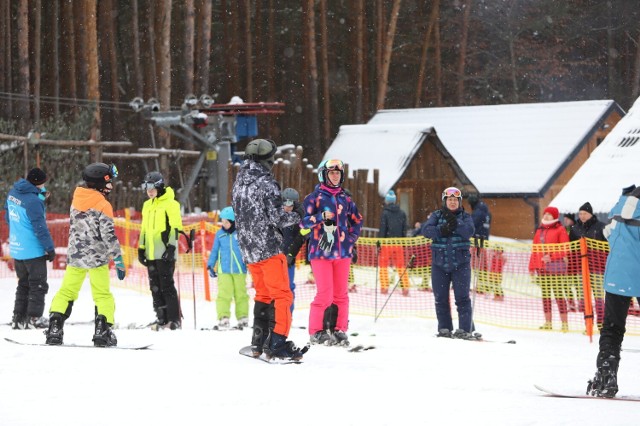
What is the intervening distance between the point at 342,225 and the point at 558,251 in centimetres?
417

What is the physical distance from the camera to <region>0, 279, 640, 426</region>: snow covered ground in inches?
262

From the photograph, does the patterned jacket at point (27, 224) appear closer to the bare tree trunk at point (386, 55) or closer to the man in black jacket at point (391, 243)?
the man in black jacket at point (391, 243)

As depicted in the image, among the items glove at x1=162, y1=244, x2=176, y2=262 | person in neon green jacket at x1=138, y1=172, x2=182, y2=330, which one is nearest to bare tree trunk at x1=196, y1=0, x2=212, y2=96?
person in neon green jacket at x1=138, y1=172, x2=182, y2=330

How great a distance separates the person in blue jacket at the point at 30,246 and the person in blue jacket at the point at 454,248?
12.9 feet

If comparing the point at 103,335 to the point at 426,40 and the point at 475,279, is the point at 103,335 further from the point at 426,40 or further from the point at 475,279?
the point at 426,40

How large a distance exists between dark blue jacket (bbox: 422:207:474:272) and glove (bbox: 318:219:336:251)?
182cm

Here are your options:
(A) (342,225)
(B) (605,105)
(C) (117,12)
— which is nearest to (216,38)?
(C) (117,12)

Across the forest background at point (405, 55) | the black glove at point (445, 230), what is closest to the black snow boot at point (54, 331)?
the black glove at point (445, 230)

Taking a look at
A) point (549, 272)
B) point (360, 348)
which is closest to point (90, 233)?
point (360, 348)

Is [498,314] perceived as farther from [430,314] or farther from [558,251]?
[558,251]

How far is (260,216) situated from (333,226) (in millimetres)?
A: 1446

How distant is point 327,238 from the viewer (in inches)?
395

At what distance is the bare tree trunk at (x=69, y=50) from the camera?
3609 centimetres

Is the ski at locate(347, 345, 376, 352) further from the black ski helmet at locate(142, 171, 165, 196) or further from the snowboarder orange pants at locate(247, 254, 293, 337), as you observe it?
the black ski helmet at locate(142, 171, 165, 196)
